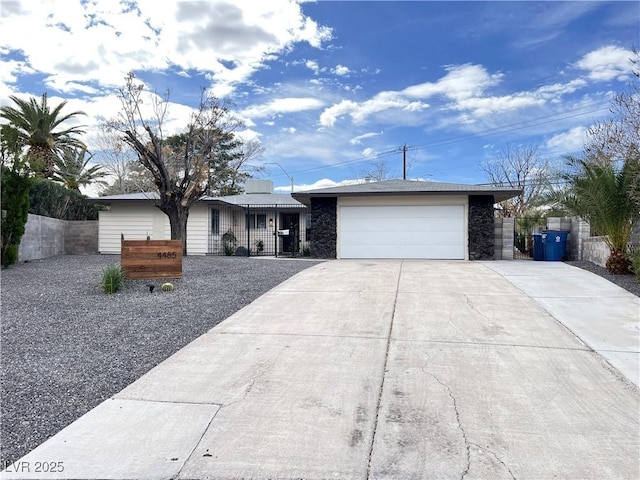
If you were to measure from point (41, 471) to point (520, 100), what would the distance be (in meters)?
23.7

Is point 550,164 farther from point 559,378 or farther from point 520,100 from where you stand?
point 559,378

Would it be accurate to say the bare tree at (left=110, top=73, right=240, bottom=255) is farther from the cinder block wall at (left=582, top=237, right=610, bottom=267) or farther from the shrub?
the cinder block wall at (left=582, top=237, right=610, bottom=267)

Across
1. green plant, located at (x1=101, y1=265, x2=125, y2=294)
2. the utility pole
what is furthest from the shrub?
the utility pole

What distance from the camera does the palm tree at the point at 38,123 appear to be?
23.2 meters

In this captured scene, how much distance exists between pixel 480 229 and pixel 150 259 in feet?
36.4

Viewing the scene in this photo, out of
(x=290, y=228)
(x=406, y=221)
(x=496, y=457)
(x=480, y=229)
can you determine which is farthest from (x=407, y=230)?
(x=496, y=457)

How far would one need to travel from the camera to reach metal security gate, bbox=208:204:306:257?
2088 centimetres

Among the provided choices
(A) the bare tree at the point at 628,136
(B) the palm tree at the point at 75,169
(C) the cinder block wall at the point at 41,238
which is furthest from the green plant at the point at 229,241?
(A) the bare tree at the point at 628,136

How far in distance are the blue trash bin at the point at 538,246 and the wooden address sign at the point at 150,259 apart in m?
12.2

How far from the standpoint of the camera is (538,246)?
15.2 meters

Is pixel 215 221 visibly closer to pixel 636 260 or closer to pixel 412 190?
pixel 412 190

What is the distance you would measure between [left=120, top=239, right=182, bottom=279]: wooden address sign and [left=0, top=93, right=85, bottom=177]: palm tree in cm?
1764

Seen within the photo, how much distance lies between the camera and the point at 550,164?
92.0 feet

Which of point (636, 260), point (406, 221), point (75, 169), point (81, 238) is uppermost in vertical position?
point (75, 169)
